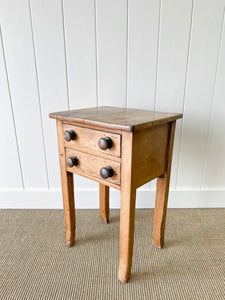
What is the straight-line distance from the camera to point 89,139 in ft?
2.69

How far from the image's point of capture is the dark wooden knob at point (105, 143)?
74 cm

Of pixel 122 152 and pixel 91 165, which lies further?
pixel 91 165

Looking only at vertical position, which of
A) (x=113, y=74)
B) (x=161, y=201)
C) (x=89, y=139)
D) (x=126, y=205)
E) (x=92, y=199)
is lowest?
(x=92, y=199)

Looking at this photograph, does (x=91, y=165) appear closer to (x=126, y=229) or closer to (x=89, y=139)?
(x=89, y=139)

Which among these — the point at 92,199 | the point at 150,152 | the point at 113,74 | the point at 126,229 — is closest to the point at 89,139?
the point at 150,152

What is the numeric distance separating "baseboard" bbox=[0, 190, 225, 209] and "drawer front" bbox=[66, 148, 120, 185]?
20.8 inches

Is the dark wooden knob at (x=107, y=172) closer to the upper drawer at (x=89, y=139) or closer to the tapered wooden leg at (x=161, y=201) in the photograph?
the upper drawer at (x=89, y=139)

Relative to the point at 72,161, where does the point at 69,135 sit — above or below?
above

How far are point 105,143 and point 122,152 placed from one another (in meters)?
0.07

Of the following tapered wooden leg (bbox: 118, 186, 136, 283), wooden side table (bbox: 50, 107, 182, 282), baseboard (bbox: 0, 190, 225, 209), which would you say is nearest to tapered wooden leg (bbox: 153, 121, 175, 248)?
wooden side table (bbox: 50, 107, 182, 282)

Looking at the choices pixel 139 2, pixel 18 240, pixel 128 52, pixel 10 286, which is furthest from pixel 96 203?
pixel 139 2

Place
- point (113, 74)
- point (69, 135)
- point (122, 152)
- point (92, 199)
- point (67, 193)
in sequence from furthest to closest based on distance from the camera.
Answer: point (92, 199) → point (113, 74) → point (67, 193) → point (69, 135) → point (122, 152)

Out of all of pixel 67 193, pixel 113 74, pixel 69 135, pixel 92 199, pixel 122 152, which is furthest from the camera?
pixel 92 199

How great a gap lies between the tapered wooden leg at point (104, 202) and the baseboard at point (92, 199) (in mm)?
147
